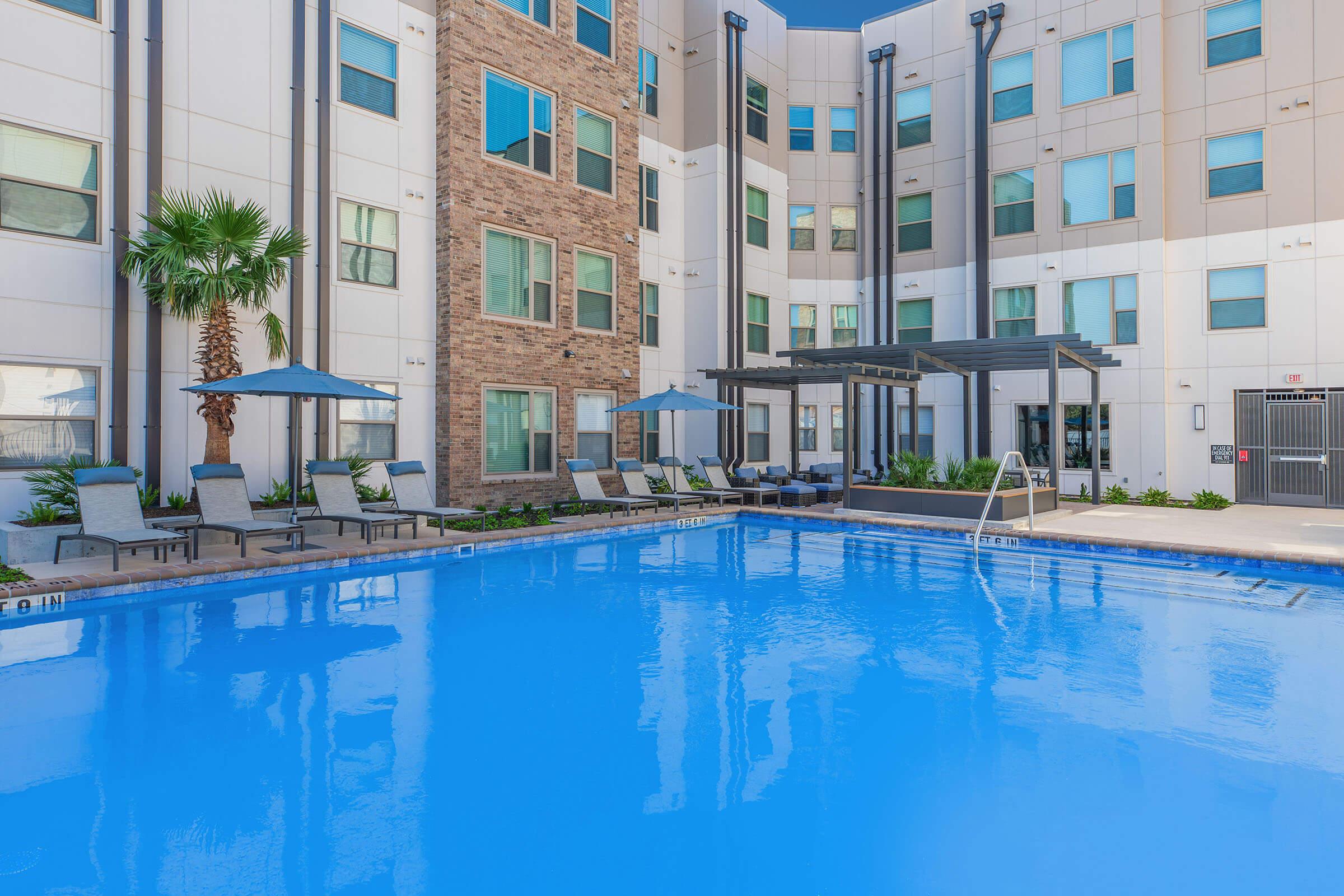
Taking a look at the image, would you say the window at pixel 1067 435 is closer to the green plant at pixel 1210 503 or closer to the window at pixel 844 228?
the green plant at pixel 1210 503

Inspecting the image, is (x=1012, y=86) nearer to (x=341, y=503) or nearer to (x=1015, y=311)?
(x=1015, y=311)

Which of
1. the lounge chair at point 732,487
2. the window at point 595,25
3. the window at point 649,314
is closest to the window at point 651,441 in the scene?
the lounge chair at point 732,487

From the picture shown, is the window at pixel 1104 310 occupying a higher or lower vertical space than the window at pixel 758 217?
lower

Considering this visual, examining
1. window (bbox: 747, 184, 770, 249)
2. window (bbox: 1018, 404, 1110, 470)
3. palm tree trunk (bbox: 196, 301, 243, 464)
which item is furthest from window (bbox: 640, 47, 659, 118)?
palm tree trunk (bbox: 196, 301, 243, 464)

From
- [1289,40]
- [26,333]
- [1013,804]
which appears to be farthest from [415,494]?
[1289,40]

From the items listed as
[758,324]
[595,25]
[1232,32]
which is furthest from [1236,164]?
[595,25]

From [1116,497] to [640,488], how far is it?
32.2 ft

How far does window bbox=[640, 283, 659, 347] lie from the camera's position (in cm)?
1769

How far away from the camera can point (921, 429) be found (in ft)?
65.0

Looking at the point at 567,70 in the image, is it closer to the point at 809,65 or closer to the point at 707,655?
the point at 809,65

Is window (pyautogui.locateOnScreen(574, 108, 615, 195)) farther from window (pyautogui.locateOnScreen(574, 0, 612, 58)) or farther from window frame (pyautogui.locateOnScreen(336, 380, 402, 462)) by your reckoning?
window frame (pyautogui.locateOnScreen(336, 380, 402, 462))

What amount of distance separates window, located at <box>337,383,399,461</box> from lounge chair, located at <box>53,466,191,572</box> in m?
3.40

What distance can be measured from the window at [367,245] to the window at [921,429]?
40.6 ft

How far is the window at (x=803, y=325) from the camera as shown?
822 inches
